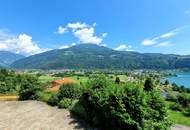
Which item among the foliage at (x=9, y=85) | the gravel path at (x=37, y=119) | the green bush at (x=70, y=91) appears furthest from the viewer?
the foliage at (x=9, y=85)

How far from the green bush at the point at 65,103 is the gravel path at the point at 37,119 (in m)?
0.76

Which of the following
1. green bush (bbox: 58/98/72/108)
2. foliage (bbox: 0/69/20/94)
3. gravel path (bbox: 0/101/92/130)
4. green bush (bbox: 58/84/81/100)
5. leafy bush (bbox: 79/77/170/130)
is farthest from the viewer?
foliage (bbox: 0/69/20/94)

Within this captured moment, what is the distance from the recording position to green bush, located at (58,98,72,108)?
94.3 ft

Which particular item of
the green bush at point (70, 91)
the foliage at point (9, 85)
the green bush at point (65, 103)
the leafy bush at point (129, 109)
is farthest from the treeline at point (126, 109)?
the foliage at point (9, 85)

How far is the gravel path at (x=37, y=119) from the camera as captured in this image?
22.4m

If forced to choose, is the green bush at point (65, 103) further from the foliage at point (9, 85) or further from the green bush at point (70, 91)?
the foliage at point (9, 85)

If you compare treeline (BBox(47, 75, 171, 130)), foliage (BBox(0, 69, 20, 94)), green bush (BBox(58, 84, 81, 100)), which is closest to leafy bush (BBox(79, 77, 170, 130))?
treeline (BBox(47, 75, 171, 130))

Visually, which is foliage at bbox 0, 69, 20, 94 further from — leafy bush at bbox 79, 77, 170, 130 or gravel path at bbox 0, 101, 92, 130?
leafy bush at bbox 79, 77, 170, 130

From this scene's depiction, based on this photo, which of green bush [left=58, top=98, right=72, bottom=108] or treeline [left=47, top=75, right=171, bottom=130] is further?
green bush [left=58, top=98, right=72, bottom=108]

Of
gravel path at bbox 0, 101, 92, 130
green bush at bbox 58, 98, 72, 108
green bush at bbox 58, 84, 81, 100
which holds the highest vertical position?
green bush at bbox 58, 84, 81, 100

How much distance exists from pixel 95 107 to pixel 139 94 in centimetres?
452

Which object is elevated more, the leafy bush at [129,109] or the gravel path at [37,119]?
the leafy bush at [129,109]

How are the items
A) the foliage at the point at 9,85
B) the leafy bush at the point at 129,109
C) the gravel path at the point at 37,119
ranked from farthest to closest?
the foliage at the point at 9,85
the gravel path at the point at 37,119
the leafy bush at the point at 129,109

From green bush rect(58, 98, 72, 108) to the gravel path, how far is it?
2.48ft
